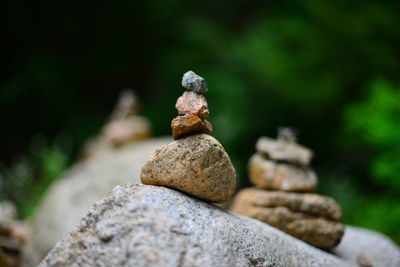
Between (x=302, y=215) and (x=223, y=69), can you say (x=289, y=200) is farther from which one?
(x=223, y=69)

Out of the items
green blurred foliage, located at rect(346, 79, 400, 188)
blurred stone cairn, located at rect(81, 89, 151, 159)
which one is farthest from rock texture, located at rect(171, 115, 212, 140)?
blurred stone cairn, located at rect(81, 89, 151, 159)

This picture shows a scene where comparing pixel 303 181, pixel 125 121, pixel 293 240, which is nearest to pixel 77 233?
pixel 293 240

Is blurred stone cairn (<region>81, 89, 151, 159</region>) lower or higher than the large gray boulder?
higher

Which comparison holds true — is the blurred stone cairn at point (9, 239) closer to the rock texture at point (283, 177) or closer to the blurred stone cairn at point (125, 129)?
the blurred stone cairn at point (125, 129)

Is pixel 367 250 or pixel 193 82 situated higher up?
A: pixel 193 82

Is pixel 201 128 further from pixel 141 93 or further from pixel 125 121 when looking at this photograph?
pixel 141 93

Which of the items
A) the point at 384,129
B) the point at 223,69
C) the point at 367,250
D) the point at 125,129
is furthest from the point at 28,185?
the point at 367,250

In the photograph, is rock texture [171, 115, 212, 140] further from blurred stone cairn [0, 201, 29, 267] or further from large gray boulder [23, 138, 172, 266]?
blurred stone cairn [0, 201, 29, 267]
